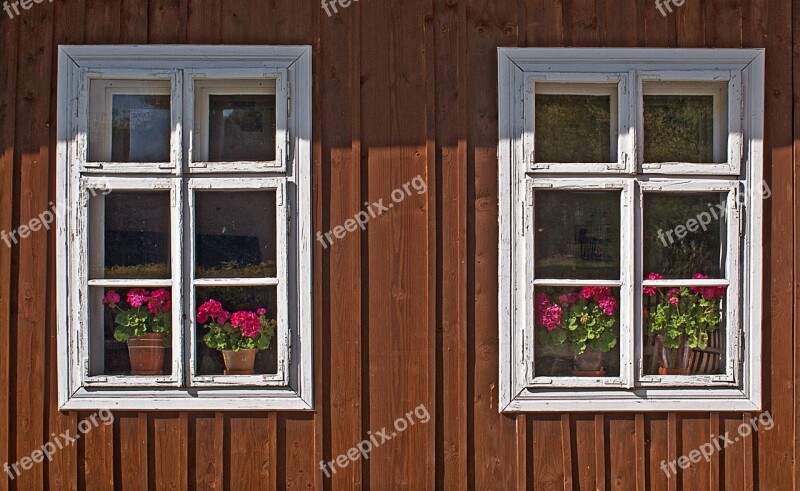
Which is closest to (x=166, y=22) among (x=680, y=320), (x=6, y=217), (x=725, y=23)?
(x=6, y=217)

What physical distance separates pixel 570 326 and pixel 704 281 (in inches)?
27.3

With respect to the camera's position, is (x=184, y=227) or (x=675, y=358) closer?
(x=184, y=227)

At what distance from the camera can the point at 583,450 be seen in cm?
376

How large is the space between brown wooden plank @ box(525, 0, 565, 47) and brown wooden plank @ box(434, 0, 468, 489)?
321 mm

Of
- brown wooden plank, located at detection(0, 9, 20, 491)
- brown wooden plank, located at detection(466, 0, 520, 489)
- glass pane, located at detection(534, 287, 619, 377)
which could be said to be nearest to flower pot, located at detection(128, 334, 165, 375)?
brown wooden plank, located at detection(0, 9, 20, 491)

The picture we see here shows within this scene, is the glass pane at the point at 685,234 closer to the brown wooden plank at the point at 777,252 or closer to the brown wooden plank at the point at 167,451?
the brown wooden plank at the point at 777,252

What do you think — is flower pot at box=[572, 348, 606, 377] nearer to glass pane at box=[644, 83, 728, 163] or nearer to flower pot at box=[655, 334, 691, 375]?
flower pot at box=[655, 334, 691, 375]

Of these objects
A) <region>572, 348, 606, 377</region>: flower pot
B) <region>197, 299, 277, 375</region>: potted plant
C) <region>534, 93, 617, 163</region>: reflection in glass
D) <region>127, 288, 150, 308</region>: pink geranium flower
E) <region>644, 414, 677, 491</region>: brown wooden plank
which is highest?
<region>534, 93, 617, 163</region>: reflection in glass

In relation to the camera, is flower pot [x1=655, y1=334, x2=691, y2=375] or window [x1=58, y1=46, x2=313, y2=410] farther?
flower pot [x1=655, y1=334, x2=691, y2=375]

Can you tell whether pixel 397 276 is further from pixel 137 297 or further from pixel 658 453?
pixel 658 453

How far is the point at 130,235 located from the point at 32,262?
1.60ft

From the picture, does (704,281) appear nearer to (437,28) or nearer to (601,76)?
(601,76)

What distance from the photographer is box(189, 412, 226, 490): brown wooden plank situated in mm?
3721

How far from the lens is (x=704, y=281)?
377 centimetres
